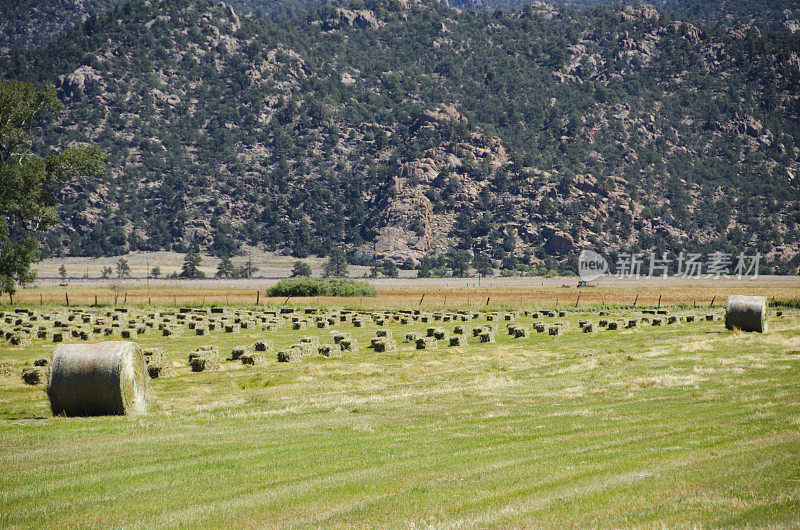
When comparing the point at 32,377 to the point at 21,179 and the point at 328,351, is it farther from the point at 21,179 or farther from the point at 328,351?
the point at 21,179

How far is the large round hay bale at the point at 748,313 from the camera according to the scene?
37844 mm

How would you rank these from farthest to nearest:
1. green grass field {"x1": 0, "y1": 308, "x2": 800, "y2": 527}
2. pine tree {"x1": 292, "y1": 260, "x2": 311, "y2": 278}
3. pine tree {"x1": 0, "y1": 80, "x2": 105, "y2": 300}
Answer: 1. pine tree {"x1": 292, "y1": 260, "x2": 311, "y2": 278}
2. pine tree {"x1": 0, "y1": 80, "x2": 105, "y2": 300}
3. green grass field {"x1": 0, "y1": 308, "x2": 800, "y2": 527}

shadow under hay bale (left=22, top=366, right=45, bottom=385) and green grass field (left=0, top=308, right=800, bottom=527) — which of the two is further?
shadow under hay bale (left=22, top=366, right=45, bottom=385)

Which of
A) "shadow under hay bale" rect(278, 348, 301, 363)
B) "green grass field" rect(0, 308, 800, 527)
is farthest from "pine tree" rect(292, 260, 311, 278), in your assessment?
"green grass field" rect(0, 308, 800, 527)

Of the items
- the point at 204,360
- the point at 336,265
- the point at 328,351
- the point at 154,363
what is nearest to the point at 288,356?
the point at 328,351

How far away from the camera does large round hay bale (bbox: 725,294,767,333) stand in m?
37.8

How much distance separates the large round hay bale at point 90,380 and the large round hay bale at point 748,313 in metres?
31.6

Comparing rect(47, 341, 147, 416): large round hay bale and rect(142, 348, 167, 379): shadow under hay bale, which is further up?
rect(47, 341, 147, 416): large round hay bale

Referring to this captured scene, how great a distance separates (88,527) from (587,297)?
78541mm

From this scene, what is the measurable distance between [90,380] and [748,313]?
32.8 m

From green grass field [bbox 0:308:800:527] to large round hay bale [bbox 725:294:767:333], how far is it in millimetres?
10194

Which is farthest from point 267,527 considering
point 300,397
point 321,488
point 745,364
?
point 745,364

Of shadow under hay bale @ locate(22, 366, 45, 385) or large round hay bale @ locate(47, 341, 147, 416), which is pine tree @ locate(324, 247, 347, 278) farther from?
large round hay bale @ locate(47, 341, 147, 416)

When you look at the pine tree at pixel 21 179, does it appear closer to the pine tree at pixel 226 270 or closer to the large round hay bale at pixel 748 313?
the large round hay bale at pixel 748 313
